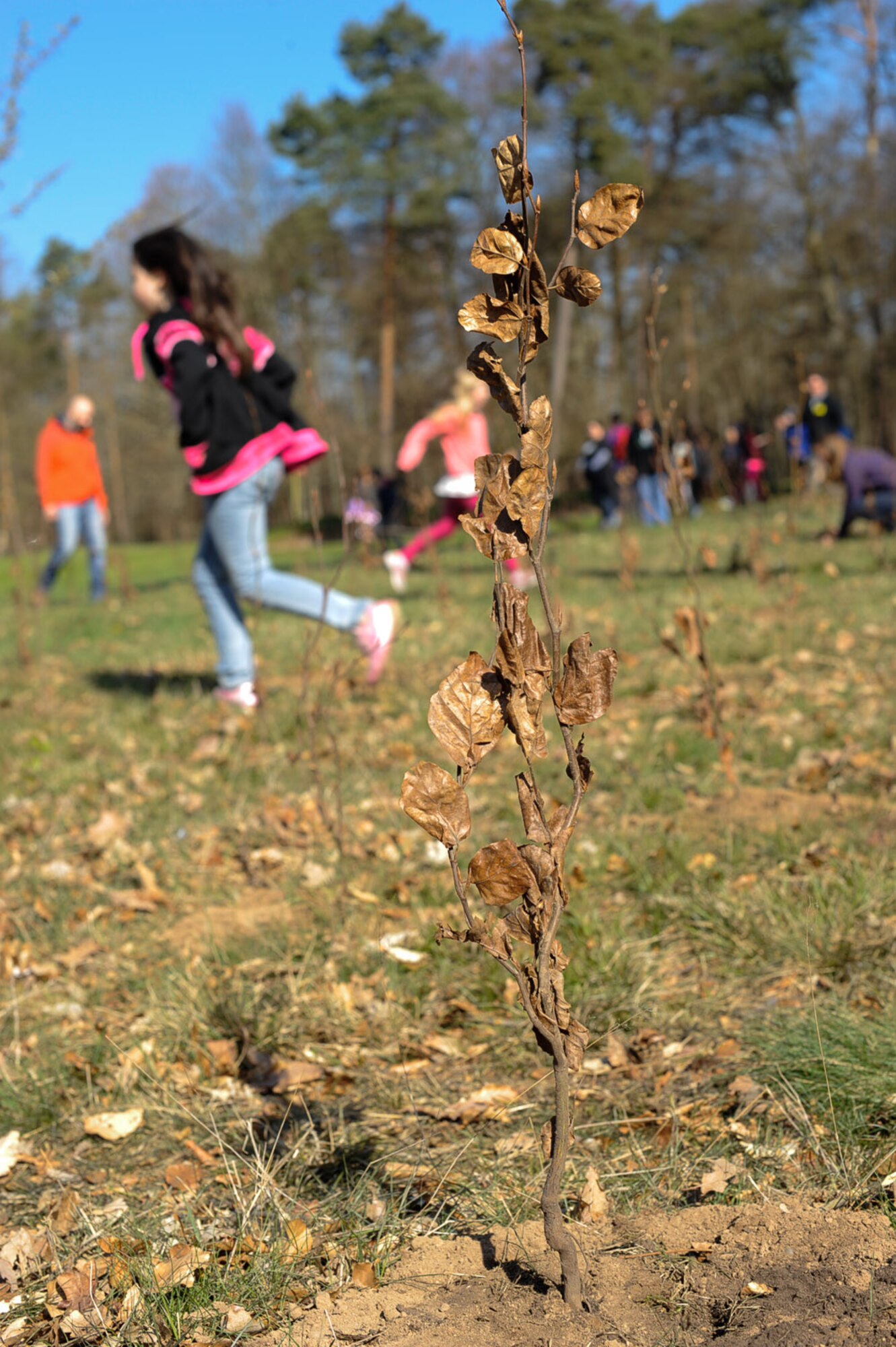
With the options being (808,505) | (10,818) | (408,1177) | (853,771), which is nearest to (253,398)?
(10,818)

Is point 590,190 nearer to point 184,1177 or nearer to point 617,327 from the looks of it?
point 617,327

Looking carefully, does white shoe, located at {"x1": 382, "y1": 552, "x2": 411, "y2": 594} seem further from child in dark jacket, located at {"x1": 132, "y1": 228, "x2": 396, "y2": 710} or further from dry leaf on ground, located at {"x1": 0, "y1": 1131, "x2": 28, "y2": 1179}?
dry leaf on ground, located at {"x1": 0, "y1": 1131, "x2": 28, "y2": 1179}

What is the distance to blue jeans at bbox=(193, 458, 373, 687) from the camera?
507cm

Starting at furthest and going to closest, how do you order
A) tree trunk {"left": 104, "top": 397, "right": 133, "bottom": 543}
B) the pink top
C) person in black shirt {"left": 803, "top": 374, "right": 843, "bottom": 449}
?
tree trunk {"left": 104, "top": 397, "right": 133, "bottom": 543}
person in black shirt {"left": 803, "top": 374, "right": 843, "bottom": 449}
the pink top

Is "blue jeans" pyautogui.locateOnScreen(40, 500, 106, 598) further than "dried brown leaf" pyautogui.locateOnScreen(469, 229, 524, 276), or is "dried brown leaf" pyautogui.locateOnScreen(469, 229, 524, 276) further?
"blue jeans" pyautogui.locateOnScreen(40, 500, 106, 598)

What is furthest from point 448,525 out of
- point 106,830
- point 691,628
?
point 691,628

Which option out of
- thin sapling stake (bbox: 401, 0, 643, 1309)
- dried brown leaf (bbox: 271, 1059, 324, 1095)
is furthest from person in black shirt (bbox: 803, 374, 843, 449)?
thin sapling stake (bbox: 401, 0, 643, 1309)

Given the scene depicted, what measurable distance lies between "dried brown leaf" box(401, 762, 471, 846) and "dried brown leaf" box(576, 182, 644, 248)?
0.69 m

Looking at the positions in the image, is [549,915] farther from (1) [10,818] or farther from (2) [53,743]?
(2) [53,743]

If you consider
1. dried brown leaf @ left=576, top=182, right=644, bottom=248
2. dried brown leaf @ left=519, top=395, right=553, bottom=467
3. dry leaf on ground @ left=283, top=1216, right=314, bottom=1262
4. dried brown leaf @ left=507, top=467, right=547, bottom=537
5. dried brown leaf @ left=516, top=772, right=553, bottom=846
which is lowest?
dry leaf on ground @ left=283, top=1216, right=314, bottom=1262

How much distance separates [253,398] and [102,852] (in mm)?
2144

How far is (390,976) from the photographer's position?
2.78m

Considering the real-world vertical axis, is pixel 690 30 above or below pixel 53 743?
above

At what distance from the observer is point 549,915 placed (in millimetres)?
1508
